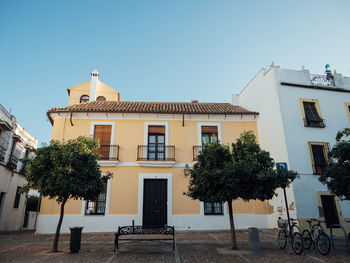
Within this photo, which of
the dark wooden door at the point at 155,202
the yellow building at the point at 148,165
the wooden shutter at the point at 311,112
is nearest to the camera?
the yellow building at the point at 148,165

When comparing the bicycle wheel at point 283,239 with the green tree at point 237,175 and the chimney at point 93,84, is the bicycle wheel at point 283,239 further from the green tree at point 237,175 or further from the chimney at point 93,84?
the chimney at point 93,84

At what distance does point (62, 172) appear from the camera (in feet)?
21.0

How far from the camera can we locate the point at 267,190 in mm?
6449

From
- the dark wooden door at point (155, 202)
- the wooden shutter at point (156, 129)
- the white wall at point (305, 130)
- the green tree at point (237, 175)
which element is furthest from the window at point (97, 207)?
the white wall at point (305, 130)

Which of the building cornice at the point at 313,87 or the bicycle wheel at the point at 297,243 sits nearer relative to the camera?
the bicycle wheel at the point at 297,243

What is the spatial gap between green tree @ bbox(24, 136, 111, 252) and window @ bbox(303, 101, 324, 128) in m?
10.5

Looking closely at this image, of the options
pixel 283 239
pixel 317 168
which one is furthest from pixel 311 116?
pixel 283 239

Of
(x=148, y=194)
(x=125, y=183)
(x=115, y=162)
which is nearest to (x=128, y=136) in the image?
(x=115, y=162)

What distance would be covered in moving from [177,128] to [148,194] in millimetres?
3852

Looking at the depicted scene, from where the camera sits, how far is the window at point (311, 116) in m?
11.7

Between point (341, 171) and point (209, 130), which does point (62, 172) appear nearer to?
point (341, 171)

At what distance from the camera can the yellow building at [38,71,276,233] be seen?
10953mm

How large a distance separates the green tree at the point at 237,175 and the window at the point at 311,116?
252 inches

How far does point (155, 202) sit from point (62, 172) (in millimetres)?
5962
